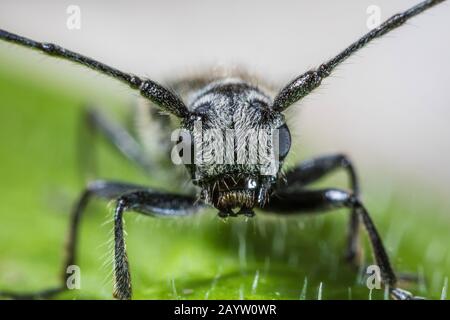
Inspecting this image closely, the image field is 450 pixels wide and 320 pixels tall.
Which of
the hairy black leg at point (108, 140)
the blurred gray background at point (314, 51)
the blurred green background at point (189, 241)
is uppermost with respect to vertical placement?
the blurred gray background at point (314, 51)

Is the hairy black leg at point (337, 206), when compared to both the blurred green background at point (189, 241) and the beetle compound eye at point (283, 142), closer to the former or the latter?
the blurred green background at point (189, 241)

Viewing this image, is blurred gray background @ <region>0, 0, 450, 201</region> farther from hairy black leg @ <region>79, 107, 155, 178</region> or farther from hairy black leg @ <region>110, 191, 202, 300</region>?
hairy black leg @ <region>110, 191, 202, 300</region>

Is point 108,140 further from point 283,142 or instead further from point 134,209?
point 283,142

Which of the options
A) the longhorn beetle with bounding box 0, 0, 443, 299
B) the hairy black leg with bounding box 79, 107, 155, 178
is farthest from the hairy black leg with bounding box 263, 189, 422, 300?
the hairy black leg with bounding box 79, 107, 155, 178

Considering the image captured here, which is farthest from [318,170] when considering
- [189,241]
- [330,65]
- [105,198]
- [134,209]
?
[105,198]

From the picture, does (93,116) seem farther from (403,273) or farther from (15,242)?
(403,273)

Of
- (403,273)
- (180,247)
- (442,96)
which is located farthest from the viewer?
(442,96)

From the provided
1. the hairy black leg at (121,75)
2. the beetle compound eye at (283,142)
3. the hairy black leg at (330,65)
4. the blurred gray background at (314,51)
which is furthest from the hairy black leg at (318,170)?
the blurred gray background at (314,51)

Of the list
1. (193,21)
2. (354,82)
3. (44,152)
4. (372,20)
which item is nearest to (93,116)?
(44,152)
